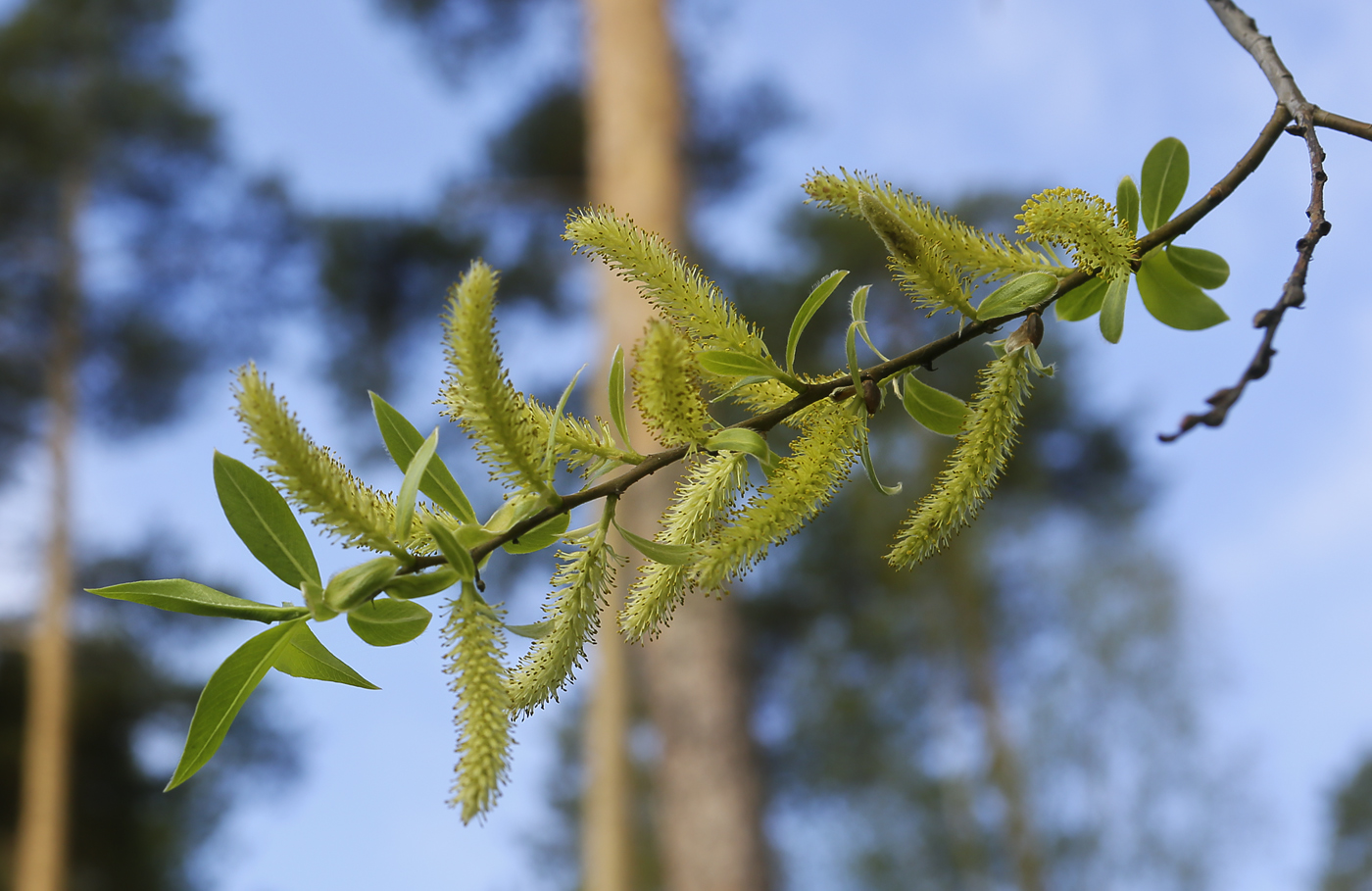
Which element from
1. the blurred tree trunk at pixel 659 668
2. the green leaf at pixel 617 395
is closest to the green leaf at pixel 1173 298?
the green leaf at pixel 617 395

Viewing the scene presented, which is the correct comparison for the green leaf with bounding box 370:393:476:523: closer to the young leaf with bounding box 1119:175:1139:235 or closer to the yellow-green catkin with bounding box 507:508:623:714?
the yellow-green catkin with bounding box 507:508:623:714

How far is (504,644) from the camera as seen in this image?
0.55m

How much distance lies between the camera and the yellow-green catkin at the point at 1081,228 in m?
0.64

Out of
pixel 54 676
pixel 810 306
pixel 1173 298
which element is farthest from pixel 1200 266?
pixel 54 676

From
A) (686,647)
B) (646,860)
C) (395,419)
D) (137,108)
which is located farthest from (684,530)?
(646,860)

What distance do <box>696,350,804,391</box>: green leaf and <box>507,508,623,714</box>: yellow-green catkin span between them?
0.35 feet

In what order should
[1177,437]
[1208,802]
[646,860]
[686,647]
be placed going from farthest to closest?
[646,860], [1208,802], [686,647], [1177,437]

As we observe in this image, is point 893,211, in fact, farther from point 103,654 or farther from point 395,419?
point 103,654

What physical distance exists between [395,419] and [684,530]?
0.18 metres

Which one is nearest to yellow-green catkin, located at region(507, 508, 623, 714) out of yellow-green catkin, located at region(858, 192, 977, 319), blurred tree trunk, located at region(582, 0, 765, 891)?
yellow-green catkin, located at region(858, 192, 977, 319)

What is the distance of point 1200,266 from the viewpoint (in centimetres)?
74

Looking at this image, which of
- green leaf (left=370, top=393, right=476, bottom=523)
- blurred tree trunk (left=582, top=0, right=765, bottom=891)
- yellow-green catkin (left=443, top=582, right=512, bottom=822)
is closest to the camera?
yellow-green catkin (left=443, top=582, right=512, bottom=822)

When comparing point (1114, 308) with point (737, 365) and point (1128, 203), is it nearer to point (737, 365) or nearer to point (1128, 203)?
point (1128, 203)

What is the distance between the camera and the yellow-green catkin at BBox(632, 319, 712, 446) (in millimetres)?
531
